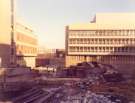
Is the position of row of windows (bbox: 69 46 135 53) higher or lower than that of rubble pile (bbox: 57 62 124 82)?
higher

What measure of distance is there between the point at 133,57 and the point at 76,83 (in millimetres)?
17388

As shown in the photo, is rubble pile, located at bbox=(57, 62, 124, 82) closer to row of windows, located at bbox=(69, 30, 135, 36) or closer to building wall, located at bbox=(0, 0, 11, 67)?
building wall, located at bbox=(0, 0, 11, 67)

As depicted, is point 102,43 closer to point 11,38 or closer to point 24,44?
point 24,44

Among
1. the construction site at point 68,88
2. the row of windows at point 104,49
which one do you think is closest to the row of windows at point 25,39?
the row of windows at point 104,49

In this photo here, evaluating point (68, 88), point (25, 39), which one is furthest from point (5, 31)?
point (68, 88)

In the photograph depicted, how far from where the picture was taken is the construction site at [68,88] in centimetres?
1877

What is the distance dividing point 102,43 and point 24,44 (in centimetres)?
1202

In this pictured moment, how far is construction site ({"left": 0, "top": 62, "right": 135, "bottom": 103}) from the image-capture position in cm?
1877

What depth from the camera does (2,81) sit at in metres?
24.5

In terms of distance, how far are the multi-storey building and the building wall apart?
292 centimetres

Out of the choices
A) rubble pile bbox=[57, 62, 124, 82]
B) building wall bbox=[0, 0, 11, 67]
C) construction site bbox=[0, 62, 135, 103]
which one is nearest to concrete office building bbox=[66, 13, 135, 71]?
construction site bbox=[0, 62, 135, 103]

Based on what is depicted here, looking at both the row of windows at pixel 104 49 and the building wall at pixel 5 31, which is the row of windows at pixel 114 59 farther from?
the building wall at pixel 5 31

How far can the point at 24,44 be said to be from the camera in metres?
44.8

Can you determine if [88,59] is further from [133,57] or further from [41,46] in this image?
[41,46]
